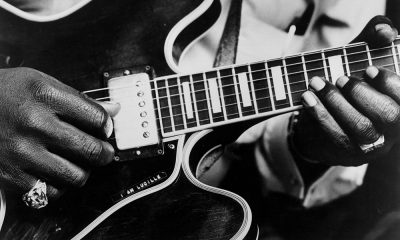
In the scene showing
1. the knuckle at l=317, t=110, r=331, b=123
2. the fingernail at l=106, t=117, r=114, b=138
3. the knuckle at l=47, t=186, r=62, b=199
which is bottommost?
the knuckle at l=317, t=110, r=331, b=123

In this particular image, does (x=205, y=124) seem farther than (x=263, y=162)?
No

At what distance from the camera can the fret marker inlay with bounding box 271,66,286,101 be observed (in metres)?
0.62

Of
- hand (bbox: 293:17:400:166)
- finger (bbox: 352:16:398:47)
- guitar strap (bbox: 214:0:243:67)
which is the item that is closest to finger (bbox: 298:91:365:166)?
hand (bbox: 293:17:400:166)

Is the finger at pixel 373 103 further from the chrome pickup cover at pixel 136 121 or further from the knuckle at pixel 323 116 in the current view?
the chrome pickup cover at pixel 136 121

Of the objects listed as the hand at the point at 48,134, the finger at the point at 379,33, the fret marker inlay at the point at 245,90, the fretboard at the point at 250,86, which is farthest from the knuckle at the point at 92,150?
the finger at the point at 379,33

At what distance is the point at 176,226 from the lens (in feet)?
2.08

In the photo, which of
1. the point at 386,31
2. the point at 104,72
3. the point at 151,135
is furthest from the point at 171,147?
the point at 386,31

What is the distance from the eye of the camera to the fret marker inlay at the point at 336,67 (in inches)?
24.3

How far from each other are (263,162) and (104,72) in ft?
1.40

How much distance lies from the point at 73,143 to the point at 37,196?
11 centimetres

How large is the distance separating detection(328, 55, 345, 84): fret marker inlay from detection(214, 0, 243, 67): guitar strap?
23 cm

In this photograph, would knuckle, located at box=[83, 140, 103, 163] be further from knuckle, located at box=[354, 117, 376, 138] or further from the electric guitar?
knuckle, located at box=[354, 117, 376, 138]

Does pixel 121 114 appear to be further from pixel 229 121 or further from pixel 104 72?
pixel 229 121

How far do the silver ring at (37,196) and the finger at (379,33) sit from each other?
59cm
